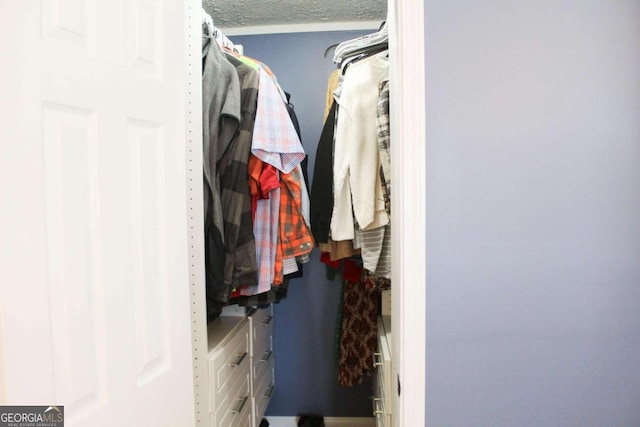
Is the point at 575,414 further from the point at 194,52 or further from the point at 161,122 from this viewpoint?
the point at 194,52

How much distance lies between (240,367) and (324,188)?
0.89 m

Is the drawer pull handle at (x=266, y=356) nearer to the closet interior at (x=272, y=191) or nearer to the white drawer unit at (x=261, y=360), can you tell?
the white drawer unit at (x=261, y=360)

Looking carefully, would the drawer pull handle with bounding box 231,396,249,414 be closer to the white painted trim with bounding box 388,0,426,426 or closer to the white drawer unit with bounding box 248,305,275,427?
the white drawer unit with bounding box 248,305,275,427

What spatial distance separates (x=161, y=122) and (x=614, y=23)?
109 cm

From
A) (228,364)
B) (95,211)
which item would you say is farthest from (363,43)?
(228,364)

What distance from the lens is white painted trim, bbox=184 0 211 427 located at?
102cm

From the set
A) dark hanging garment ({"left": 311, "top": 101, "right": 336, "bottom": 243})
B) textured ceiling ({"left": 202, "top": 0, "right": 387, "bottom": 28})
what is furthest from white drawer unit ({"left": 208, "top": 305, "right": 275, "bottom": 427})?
textured ceiling ({"left": 202, "top": 0, "right": 387, "bottom": 28})

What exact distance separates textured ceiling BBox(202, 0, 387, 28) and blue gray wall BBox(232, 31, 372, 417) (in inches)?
5.4

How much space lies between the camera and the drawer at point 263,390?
1.75 meters

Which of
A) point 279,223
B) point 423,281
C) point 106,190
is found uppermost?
point 106,190

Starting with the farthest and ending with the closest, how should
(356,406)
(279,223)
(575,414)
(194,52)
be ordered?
(356,406), (279,223), (194,52), (575,414)

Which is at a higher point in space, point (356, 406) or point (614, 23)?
point (614, 23)

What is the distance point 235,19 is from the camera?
200 cm

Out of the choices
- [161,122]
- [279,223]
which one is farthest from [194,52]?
[279,223]
